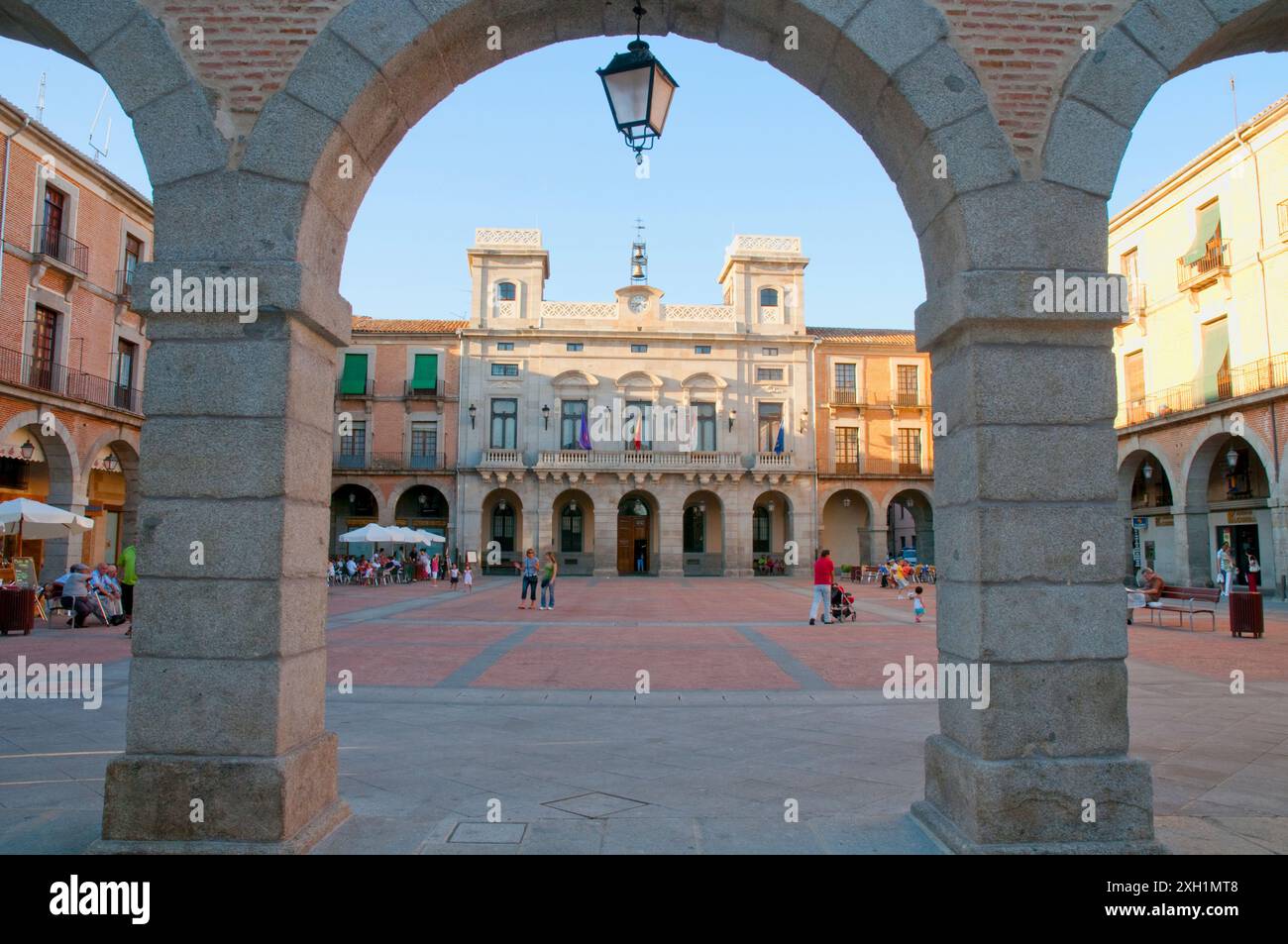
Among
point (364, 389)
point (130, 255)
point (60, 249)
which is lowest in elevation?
point (364, 389)

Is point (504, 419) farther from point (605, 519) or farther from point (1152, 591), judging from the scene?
point (1152, 591)

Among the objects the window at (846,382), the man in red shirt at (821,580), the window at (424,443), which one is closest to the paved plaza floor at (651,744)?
the man in red shirt at (821,580)

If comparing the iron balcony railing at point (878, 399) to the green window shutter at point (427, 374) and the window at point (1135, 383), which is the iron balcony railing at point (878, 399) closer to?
the window at point (1135, 383)

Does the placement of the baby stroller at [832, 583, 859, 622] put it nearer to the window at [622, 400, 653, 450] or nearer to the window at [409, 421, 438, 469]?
the window at [622, 400, 653, 450]

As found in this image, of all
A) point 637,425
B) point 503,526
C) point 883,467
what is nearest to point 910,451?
point 883,467

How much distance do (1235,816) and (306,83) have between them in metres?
6.37

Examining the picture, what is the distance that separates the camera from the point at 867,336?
145ft

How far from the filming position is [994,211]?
4.18m

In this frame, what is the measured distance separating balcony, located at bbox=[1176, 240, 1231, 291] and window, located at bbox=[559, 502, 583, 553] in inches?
1071

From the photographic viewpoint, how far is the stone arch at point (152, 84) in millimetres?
4184

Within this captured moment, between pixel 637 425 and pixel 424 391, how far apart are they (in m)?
10.7

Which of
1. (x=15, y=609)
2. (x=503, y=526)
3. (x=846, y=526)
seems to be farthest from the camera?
(x=846, y=526)
